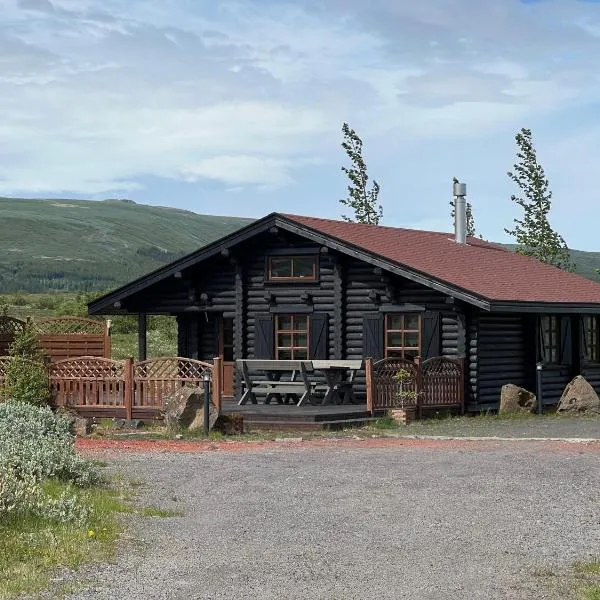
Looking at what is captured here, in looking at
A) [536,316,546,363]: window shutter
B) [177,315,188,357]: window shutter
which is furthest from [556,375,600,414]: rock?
[177,315,188,357]: window shutter

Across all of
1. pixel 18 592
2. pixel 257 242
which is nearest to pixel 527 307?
pixel 257 242

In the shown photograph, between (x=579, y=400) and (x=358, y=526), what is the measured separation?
15753mm

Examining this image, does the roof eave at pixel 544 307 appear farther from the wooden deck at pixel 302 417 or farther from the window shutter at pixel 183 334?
the window shutter at pixel 183 334

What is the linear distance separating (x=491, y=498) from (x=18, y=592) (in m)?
5.82

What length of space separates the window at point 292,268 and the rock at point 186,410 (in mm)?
6982

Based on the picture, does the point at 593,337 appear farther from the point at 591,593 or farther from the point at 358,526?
the point at 591,593

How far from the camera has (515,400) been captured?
2542 cm

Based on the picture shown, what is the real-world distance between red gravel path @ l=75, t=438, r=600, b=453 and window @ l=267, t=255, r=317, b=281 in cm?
808

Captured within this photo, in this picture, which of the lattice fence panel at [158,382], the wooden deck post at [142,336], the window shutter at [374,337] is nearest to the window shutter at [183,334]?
the wooden deck post at [142,336]

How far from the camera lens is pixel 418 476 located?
14.4m

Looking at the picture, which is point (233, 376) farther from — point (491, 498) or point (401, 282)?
point (491, 498)

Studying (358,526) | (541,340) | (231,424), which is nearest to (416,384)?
(231,424)

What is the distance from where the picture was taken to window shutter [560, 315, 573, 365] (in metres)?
28.6

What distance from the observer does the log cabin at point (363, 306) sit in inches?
1002
